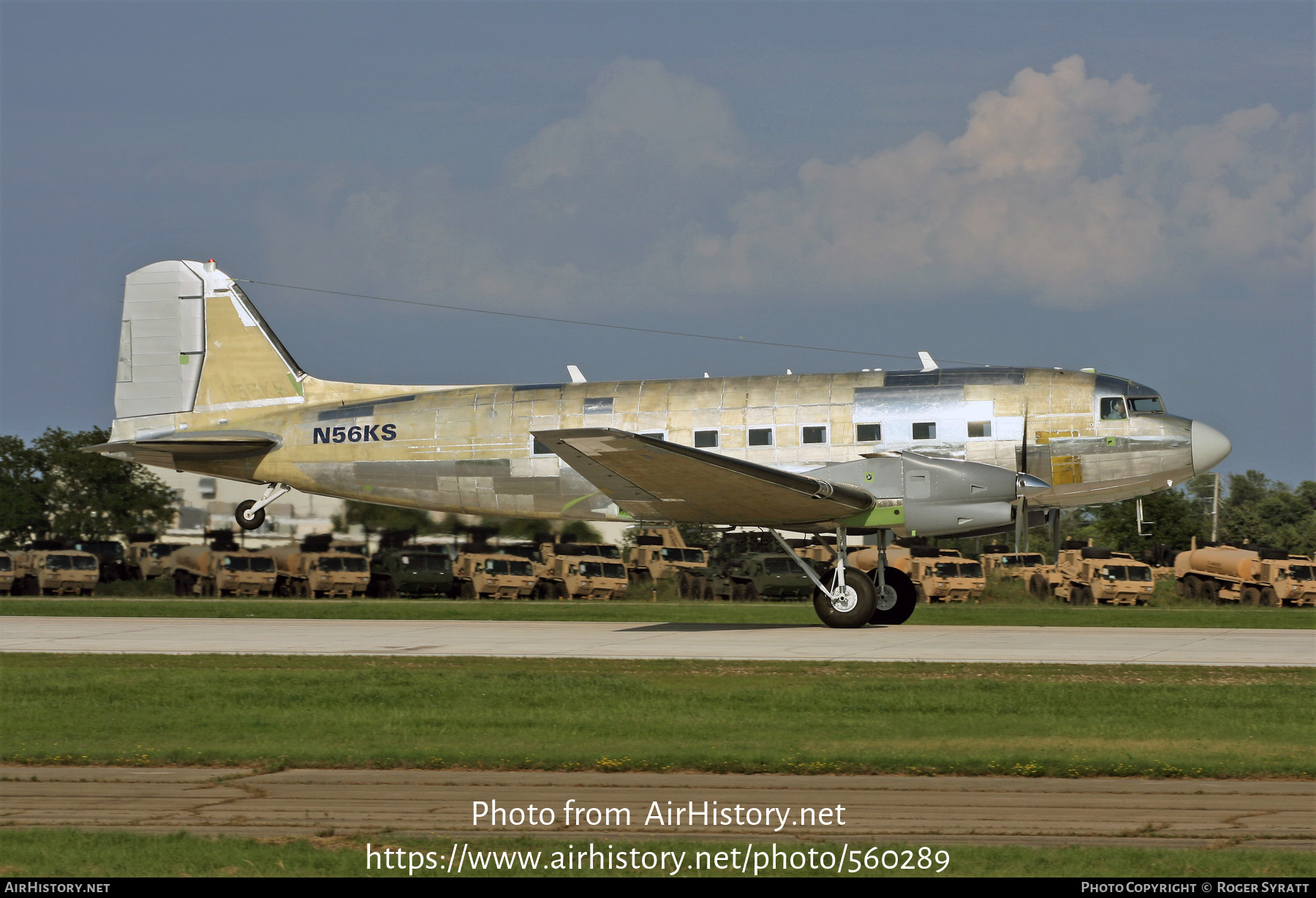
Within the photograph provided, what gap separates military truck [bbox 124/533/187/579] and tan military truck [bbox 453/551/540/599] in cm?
1008

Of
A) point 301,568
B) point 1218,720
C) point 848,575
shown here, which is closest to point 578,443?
point 848,575

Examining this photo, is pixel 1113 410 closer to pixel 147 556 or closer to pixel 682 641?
pixel 682 641

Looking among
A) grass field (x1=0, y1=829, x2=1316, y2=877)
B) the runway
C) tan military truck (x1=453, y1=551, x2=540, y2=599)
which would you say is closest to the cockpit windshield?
the runway

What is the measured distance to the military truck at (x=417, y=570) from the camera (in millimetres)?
40875

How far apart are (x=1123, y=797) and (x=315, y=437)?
21.1 metres

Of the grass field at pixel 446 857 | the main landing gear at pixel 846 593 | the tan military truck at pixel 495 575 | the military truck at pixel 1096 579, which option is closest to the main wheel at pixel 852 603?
the main landing gear at pixel 846 593

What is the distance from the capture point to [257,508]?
1072 inches

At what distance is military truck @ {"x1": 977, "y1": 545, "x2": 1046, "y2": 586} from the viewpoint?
4416 cm

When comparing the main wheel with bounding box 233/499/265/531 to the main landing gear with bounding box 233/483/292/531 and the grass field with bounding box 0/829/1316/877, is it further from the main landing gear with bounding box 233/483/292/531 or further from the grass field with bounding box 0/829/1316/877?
the grass field with bounding box 0/829/1316/877

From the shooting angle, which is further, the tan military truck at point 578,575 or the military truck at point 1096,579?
the tan military truck at point 578,575

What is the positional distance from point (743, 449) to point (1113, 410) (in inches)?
276

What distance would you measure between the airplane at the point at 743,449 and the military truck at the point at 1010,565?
20.2m

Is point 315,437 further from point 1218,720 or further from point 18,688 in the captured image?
point 1218,720

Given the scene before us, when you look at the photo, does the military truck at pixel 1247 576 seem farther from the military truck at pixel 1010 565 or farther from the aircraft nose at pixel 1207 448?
the aircraft nose at pixel 1207 448
